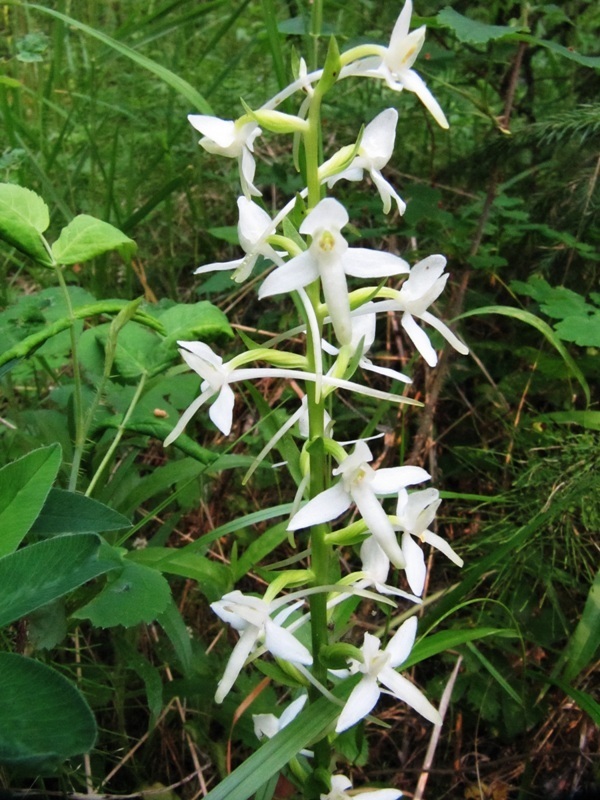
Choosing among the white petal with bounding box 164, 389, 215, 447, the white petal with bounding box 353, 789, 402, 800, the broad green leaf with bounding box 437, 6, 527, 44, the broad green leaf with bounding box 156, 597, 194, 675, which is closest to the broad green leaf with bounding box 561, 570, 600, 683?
the white petal with bounding box 353, 789, 402, 800

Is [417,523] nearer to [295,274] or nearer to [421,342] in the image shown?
[421,342]

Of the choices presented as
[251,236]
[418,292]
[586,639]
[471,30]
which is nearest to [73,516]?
[251,236]

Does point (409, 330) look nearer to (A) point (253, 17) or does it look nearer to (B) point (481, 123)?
(B) point (481, 123)

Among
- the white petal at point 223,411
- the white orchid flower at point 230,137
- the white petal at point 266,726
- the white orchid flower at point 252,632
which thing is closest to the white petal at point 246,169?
the white orchid flower at point 230,137

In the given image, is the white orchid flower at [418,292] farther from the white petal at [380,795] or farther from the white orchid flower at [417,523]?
the white petal at [380,795]

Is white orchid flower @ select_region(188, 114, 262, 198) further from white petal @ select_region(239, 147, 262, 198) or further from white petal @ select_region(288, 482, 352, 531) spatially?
white petal @ select_region(288, 482, 352, 531)

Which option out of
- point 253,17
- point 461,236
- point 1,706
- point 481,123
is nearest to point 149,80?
point 253,17
